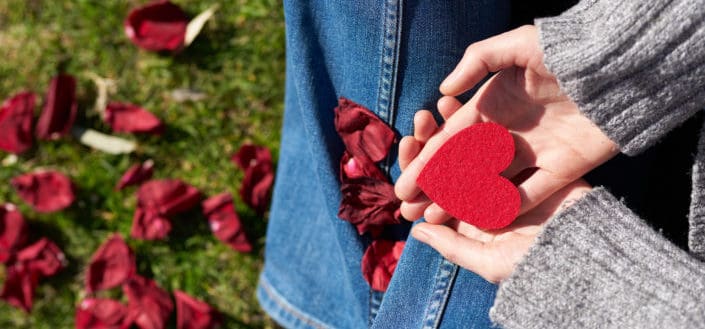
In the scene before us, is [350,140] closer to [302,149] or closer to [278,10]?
[302,149]

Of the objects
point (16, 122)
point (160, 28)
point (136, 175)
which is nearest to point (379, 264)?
point (136, 175)

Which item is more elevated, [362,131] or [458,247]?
[362,131]

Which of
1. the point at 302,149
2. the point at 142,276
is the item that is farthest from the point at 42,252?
the point at 302,149

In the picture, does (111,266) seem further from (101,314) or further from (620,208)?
(620,208)

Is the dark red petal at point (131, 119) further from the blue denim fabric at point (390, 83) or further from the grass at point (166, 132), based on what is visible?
the blue denim fabric at point (390, 83)

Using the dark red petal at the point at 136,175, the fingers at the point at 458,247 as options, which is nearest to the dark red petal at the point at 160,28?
the dark red petal at the point at 136,175
